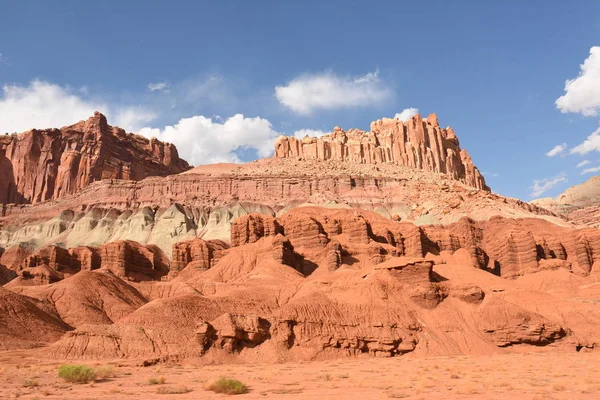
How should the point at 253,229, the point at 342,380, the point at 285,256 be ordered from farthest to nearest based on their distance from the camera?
1. the point at 253,229
2. the point at 285,256
3. the point at 342,380

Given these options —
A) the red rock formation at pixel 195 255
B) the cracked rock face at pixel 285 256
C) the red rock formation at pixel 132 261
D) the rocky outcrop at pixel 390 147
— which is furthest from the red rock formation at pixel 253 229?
the rocky outcrop at pixel 390 147

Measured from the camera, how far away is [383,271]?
53438mm

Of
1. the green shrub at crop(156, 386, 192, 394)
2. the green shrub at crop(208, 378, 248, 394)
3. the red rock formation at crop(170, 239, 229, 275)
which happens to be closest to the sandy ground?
the green shrub at crop(156, 386, 192, 394)

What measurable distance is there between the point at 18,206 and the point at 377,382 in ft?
455

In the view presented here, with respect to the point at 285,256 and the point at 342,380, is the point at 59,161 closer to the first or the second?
the point at 285,256

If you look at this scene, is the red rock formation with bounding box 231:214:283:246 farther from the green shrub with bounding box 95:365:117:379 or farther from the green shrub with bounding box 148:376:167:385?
the green shrub with bounding box 148:376:167:385

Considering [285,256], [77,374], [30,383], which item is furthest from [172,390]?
[285,256]

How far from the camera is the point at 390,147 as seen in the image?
542 feet

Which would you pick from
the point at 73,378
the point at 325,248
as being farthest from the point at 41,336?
the point at 325,248

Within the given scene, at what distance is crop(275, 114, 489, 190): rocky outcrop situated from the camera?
162m

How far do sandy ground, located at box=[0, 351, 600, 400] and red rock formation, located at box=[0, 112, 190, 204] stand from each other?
127341 mm

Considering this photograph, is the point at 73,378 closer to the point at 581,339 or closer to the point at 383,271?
the point at 383,271

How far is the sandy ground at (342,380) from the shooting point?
22016 mm

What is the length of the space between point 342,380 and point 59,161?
5993 inches
